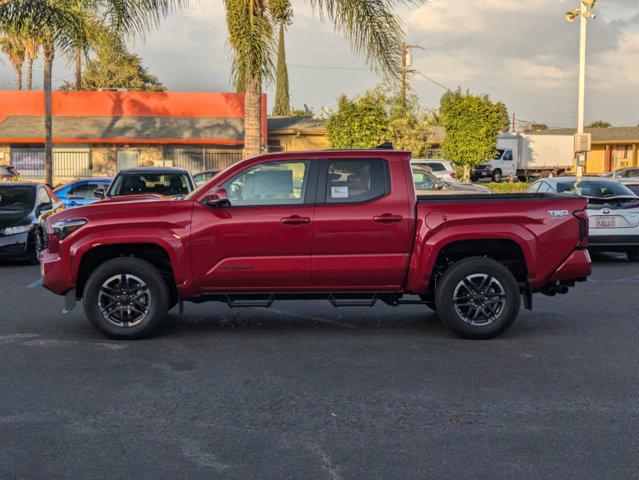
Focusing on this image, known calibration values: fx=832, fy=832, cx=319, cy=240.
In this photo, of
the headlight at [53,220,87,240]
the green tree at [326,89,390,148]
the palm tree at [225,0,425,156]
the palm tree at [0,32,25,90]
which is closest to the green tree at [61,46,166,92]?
the palm tree at [0,32,25,90]

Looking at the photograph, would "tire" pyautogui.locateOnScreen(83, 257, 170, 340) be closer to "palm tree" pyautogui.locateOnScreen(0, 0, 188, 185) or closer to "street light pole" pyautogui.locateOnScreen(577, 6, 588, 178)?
"palm tree" pyautogui.locateOnScreen(0, 0, 188, 185)

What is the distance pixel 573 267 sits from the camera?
834cm

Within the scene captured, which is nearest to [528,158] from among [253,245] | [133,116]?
[133,116]

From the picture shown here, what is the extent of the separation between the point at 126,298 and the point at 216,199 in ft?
4.43

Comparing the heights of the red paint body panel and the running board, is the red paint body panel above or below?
above

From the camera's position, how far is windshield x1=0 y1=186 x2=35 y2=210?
1563 centimetres

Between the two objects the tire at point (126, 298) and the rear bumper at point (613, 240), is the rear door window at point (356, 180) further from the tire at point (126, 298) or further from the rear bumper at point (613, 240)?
the rear bumper at point (613, 240)

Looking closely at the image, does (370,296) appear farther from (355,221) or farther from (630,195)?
(630,195)

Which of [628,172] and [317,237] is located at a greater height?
[628,172]

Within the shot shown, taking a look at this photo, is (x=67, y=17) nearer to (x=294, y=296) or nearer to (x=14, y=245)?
(x=14, y=245)

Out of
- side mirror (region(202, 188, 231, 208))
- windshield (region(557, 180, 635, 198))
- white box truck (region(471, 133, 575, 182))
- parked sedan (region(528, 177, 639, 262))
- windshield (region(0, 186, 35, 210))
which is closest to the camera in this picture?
side mirror (region(202, 188, 231, 208))

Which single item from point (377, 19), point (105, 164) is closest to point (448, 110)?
point (105, 164)

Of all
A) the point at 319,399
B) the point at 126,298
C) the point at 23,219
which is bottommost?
the point at 319,399

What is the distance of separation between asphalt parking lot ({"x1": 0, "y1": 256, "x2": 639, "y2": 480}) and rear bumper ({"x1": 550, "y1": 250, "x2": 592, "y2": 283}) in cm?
65
